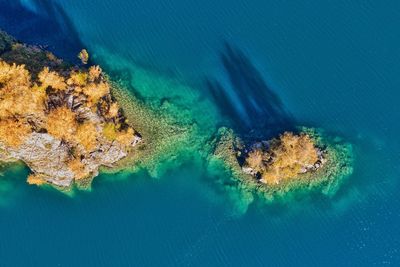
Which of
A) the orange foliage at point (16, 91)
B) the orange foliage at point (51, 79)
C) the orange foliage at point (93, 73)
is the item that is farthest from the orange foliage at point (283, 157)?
the orange foliage at point (16, 91)

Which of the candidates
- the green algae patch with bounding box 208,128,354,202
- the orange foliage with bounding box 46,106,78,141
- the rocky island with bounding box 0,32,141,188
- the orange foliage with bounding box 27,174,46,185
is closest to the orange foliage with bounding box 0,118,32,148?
the rocky island with bounding box 0,32,141,188

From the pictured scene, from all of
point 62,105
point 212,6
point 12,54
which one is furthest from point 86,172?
point 212,6

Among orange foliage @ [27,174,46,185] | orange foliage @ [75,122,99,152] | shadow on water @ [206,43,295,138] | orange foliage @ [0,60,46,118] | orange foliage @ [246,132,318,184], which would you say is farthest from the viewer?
shadow on water @ [206,43,295,138]

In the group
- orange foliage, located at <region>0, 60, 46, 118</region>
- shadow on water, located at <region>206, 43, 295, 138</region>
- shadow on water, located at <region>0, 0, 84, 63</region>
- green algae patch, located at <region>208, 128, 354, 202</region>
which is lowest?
green algae patch, located at <region>208, 128, 354, 202</region>

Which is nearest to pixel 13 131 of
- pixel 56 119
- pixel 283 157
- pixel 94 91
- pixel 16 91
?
pixel 16 91

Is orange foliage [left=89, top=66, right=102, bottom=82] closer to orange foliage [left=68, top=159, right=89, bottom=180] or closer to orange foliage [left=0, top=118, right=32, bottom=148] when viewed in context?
orange foliage [left=0, top=118, right=32, bottom=148]

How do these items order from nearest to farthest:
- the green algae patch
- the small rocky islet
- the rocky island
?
the rocky island → the small rocky islet → the green algae patch

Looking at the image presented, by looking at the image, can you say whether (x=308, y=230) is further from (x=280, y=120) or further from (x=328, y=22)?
(x=328, y=22)
